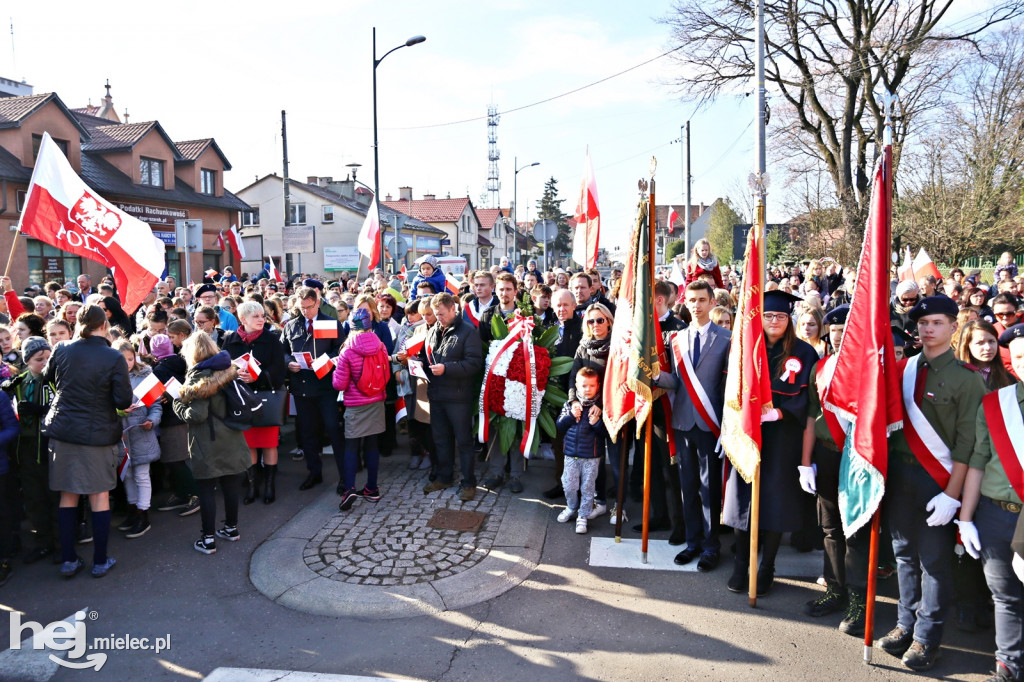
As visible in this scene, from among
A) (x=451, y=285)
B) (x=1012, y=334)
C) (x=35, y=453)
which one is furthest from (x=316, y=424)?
(x=1012, y=334)

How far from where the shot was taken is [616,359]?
5.62 meters

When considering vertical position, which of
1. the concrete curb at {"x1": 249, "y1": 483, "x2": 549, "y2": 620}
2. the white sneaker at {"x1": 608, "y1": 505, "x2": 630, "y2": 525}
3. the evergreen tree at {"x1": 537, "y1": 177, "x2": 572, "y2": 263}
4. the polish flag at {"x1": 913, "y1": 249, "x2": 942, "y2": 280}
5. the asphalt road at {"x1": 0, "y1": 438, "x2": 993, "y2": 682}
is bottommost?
the asphalt road at {"x1": 0, "y1": 438, "x2": 993, "y2": 682}

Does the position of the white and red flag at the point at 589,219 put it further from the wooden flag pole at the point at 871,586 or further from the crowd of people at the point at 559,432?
the wooden flag pole at the point at 871,586

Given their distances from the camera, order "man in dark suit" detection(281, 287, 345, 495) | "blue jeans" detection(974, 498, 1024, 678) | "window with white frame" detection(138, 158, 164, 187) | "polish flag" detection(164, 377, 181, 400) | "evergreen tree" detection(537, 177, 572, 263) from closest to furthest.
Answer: "blue jeans" detection(974, 498, 1024, 678) → "polish flag" detection(164, 377, 181, 400) → "man in dark suit" detection(281, 287, 345, 495) → "window with white frame" detection(138, 158, 164, 187) → "evergreen tree" detection(537, 177, 572, 263)

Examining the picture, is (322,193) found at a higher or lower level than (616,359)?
higher

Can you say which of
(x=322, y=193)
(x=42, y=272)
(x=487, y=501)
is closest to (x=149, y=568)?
(x=487, y=501)

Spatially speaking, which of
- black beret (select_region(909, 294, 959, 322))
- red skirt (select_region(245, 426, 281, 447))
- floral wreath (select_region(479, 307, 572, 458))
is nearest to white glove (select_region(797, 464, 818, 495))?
black beret (select_region(909, 294, 959, 322))

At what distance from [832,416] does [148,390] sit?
5230 mm

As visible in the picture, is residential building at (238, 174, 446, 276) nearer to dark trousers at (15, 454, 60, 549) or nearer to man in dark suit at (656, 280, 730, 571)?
dark trousers at (15, 454, 60, 549)

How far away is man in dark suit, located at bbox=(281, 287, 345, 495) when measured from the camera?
23.0 ft

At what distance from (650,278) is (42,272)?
82.1 feet

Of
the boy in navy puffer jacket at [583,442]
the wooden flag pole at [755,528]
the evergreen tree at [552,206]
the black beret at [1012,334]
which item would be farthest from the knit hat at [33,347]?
the evergreen tree at [552,206]

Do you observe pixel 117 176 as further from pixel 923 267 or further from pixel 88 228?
pixel 923 267

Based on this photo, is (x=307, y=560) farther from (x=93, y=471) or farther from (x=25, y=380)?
(x=25, y=380)
